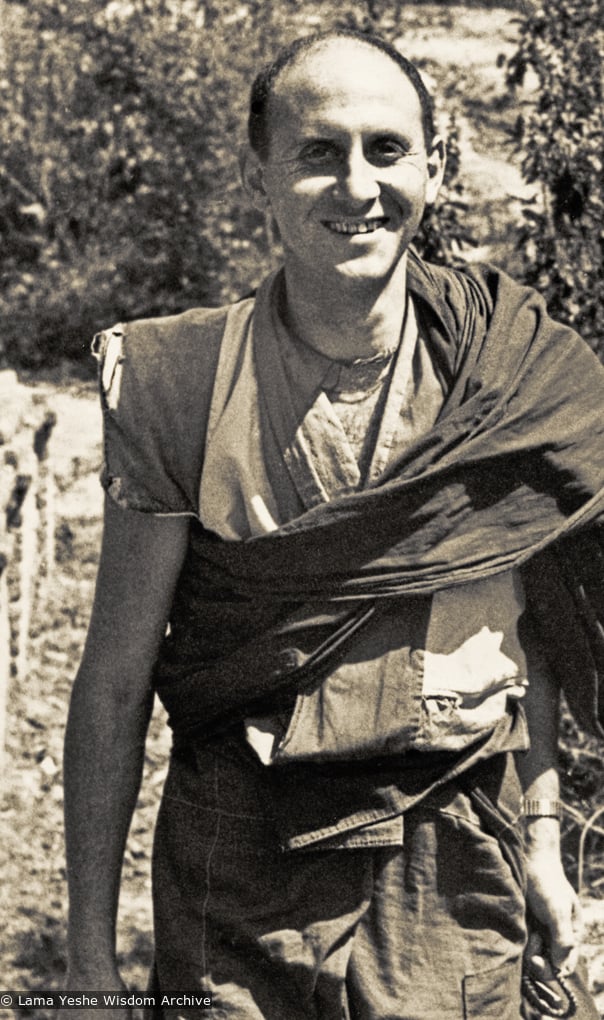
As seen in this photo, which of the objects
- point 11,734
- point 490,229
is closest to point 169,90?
point 490,229

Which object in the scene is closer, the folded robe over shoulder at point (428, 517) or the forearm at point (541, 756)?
the folded robe over shoulder at point (428, 517)

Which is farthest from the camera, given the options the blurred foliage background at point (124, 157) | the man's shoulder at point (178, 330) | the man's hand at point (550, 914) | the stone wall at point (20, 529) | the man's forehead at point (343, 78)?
the blurred foliage background at point (124, 157)

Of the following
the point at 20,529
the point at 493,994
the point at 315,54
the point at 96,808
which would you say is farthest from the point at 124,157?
the point at 493,994

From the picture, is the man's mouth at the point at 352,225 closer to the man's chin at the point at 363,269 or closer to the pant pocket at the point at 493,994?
the man's chin at the point at 363,269

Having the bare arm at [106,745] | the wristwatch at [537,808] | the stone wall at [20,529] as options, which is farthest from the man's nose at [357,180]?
the stone wall at [20,529]

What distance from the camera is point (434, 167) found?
2.61 m

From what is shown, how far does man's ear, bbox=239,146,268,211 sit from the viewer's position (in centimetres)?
256

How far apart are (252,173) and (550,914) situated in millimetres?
1319

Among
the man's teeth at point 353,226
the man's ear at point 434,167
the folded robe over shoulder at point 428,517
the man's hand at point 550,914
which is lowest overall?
the man's hand at point 550,914

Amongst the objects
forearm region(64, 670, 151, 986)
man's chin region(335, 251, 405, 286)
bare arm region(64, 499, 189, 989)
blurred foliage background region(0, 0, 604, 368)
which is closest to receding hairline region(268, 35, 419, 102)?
man's chin region(335, 251, 405, 286)

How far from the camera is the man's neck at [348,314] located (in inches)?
98.6

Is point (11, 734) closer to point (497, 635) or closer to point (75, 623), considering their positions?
point (75, 623)

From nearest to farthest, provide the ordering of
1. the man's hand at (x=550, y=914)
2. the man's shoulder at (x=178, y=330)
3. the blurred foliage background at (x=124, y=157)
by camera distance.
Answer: the man's shoulder at (x=178, y=330) → the man's hand at (x=550, y=914) → the blurred foliage background at (x=124, y=157)

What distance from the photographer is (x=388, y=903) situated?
2576 mm
